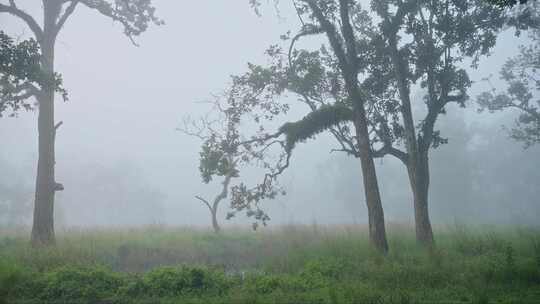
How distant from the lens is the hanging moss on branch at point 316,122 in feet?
43.7

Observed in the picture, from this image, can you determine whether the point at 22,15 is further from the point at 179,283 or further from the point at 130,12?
the point at 179,283

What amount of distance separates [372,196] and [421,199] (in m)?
3.47

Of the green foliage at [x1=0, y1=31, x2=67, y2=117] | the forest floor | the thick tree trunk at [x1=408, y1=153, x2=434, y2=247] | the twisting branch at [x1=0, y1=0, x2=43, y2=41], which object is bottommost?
the forest floor

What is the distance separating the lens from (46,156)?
1484cm

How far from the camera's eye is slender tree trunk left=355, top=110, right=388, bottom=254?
12.0m

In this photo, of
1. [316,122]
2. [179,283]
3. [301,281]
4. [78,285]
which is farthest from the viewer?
[316,122]

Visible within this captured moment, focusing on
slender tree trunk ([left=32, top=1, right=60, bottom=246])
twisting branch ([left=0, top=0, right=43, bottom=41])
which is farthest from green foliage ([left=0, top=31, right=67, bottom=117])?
twisting branch ([left=0, top=0, right=43, bottom=41])

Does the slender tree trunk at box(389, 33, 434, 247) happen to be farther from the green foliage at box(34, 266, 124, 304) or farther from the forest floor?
the green foliage at box(34, 266, 124, 304)

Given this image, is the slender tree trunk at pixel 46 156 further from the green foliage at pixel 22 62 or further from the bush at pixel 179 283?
the bush at pixel 179 283

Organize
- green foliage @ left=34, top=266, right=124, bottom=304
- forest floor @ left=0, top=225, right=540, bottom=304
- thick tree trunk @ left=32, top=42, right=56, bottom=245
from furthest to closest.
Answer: thick tree trunk @ left=32, top=42, right=56, bottom=245 → green foliage @ left=34, top=266, right=124, bottom=304 → forest floor @ left=0, top=225, right=540, bottom=304

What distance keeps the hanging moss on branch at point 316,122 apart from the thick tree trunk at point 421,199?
3.95m

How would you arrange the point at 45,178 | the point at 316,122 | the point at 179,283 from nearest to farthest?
the point at 179,283, the point at 316,122, the point at 45,178

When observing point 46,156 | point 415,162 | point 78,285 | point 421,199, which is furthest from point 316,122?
point 46,156

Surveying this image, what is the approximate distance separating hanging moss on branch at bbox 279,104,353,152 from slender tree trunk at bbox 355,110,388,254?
2.07 ft
